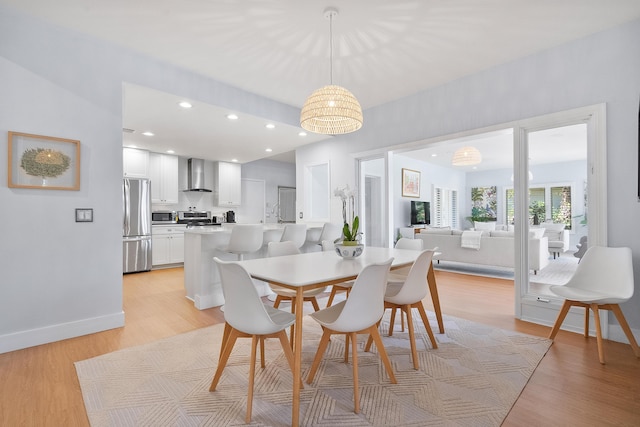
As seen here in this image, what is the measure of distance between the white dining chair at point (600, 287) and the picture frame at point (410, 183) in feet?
18.3

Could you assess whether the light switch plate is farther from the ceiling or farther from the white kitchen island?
the ceiling

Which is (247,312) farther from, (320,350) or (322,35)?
(322,35)

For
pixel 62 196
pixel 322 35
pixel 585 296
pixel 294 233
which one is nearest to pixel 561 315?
pixel 585 296

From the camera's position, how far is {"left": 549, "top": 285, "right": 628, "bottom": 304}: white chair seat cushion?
7.48 ft

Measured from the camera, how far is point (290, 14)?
2432 millimetres

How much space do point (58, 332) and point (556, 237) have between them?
204 inches

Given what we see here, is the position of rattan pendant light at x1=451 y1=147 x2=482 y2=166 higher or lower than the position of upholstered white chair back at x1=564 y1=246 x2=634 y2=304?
higher

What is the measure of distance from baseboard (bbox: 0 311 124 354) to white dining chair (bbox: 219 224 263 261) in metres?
1.27

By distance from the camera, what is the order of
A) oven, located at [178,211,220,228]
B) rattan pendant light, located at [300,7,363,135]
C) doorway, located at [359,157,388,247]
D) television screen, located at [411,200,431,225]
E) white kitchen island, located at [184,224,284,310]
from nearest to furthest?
1. rattan pendant light, located at [300,7,363,135]
2. white kitchen island, located at [184,224,284,310]
3. doorway, located at [359,157,388,247]
4. oven, located at [178,211,220,228]
5. television screen, located at [411,200,431,225]

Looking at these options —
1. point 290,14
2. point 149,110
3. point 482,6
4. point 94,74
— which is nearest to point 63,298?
point 94,74

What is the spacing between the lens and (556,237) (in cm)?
360

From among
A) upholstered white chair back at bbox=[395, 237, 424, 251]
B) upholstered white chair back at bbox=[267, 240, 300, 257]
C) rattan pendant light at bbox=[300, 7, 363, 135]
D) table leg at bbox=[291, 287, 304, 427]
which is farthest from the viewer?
upholstered white chair back at bbox=[395, 237, 424, 251]

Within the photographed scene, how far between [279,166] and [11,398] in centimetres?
727

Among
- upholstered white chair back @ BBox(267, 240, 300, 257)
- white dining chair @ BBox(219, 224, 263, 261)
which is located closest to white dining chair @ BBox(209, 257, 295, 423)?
upholstered white chair back @ BBox(267, 240, 300, 257)
